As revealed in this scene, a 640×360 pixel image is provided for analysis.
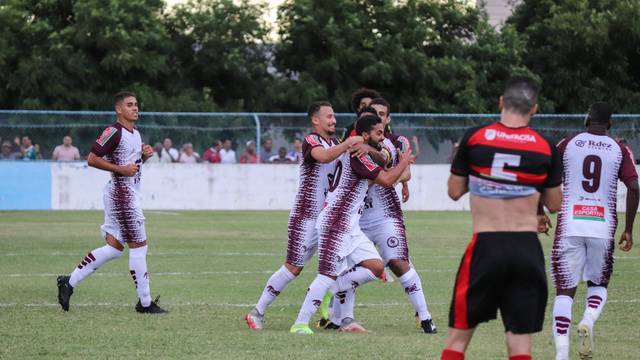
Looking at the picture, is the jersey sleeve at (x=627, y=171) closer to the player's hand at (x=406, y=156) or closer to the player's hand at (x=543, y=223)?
the player's hand at (x=543, y=223)

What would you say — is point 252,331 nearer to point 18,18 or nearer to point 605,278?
point 605,278

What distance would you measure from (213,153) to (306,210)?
2065cm

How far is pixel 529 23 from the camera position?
4441 cm

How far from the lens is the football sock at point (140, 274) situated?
1202 centimetres

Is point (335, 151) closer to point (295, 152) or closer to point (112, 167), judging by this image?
point (112, 167)

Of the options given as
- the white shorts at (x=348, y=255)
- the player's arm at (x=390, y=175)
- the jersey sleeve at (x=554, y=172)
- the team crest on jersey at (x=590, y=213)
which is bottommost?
the white shorts at (x=348, y=255)

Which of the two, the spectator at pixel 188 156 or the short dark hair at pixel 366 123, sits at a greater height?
the short dark hair at pixel 366 123

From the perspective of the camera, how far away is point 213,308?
1248 centimetres

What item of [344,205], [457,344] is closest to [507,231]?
[457,344]

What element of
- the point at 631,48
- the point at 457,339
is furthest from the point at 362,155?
the point at 631,48

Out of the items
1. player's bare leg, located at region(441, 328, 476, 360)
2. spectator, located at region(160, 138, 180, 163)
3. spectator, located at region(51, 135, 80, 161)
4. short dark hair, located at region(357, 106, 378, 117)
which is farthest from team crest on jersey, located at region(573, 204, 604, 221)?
spectator, located at region(51, 135, 80, 161)

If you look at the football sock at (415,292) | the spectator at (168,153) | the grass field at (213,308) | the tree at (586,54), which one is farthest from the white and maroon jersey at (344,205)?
the tree at (586,54)

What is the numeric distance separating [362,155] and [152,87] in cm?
2907

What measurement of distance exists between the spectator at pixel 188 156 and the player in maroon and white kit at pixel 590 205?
72.5 feet
